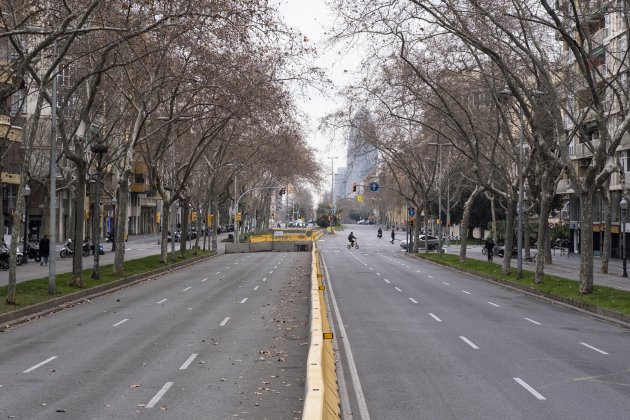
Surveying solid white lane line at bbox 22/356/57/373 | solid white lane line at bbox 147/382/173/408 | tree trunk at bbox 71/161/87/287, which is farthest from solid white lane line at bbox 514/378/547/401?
tree trunk at bbox 71/161/87/287

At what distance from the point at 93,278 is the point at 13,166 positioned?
97.2 ft

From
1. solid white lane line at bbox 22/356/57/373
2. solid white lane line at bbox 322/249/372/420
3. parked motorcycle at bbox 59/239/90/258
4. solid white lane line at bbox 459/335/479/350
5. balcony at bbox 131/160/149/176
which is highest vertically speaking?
balcony at bbox 131/160/149/176

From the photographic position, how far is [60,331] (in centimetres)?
Result: 1847

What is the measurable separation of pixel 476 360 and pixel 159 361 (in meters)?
5.62

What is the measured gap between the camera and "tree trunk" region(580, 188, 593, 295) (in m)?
27.5

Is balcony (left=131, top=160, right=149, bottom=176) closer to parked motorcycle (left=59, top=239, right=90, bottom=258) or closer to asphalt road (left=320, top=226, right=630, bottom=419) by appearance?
parked motorcycle (left=59, top=239, right=90, bottom=258)

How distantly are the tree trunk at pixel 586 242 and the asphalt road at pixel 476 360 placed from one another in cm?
171

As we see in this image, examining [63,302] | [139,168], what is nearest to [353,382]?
[63,302]

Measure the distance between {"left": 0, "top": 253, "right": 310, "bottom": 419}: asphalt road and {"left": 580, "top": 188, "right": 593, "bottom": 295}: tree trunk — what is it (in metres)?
9.70

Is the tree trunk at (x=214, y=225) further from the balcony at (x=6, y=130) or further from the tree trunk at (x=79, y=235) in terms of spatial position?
the tree trunk at (x=79, y=235)

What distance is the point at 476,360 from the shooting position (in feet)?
48.7

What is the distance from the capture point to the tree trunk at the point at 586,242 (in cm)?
2747

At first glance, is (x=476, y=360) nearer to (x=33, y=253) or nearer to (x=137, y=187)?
(x=33, y=253)

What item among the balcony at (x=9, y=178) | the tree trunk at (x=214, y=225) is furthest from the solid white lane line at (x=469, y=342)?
the tree trunk at (x=214, y=225)
